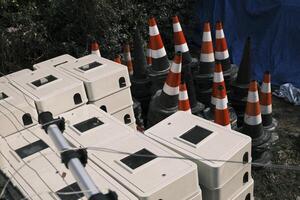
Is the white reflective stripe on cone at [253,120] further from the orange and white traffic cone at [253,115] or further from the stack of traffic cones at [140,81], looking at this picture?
the stack of traffic cones at [140,81]

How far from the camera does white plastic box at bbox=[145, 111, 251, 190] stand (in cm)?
269

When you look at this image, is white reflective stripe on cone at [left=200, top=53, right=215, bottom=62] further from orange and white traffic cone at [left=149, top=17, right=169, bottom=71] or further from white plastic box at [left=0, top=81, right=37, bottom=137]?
white plastic box at [left=0, top=81, right=37, bottom=137]

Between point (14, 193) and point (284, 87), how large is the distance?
4143mm

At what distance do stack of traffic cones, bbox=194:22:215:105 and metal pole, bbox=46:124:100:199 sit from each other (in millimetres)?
2930

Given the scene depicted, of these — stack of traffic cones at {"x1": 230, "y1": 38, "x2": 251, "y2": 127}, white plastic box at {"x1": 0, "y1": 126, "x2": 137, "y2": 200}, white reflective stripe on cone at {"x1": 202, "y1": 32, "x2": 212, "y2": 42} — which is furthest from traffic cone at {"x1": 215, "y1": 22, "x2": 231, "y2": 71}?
white plastic box at {"x1": 0, "y1": 126, "x2": 137, "y2": 200}

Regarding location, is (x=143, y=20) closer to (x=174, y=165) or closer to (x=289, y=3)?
(x=289, y=3)

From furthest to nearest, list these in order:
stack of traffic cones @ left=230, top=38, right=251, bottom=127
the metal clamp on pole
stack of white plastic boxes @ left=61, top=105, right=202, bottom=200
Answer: stack of traffic cones @ left=230, top=38, right=251, bottom=127 → stack of white plastic boxes @ left=61, top=105, right=202, bottom=200 → the metal clamp on pole

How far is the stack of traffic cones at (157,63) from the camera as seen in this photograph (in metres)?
4.67

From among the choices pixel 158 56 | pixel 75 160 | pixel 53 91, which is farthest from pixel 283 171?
pixel 75 160

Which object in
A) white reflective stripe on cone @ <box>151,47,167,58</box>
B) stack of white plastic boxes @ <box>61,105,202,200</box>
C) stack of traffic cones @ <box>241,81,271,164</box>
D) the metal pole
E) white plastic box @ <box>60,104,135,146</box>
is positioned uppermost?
the metal pole

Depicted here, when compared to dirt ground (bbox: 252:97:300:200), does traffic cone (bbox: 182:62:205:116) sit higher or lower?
higher

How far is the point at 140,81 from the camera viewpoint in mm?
4879

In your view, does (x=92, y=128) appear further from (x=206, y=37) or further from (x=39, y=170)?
(x=206, y=37)

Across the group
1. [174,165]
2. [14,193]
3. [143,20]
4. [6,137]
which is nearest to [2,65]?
[143,20]
